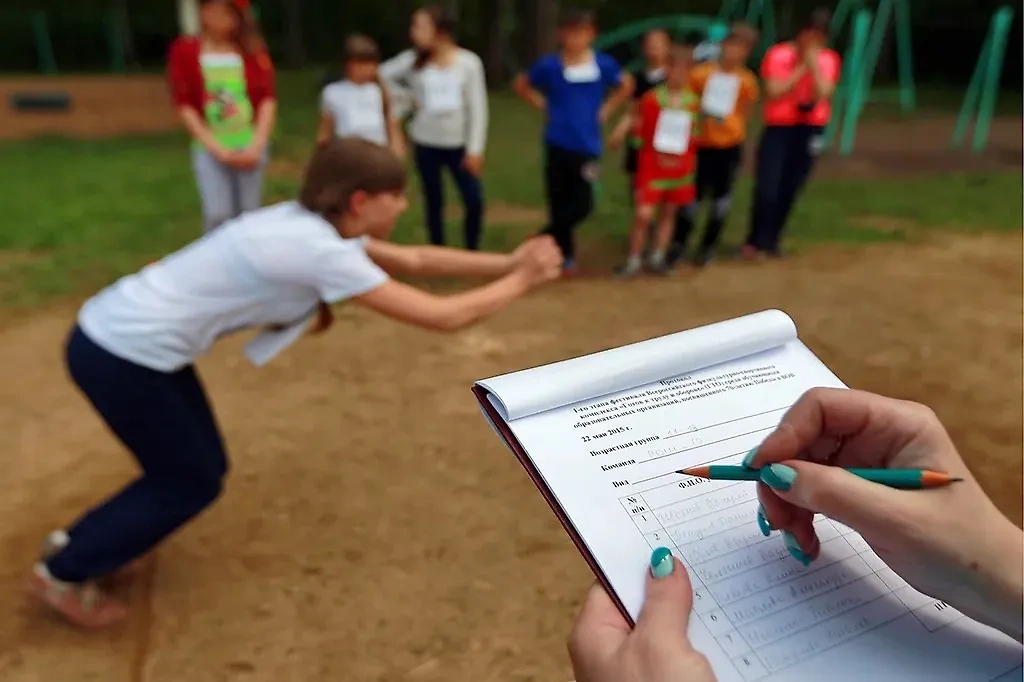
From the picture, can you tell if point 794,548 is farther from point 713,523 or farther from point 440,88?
point 440,88

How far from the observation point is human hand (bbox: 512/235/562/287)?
7.46ft

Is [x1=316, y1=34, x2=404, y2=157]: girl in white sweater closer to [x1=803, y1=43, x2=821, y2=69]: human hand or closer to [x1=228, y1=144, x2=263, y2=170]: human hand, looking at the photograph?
[x1=228, y1=144, x2=263, y2=170]: human hand

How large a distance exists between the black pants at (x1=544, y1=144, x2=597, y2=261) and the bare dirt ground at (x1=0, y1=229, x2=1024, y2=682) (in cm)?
56

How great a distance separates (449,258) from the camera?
8.61 ft

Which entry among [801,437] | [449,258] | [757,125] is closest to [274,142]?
[757,125]

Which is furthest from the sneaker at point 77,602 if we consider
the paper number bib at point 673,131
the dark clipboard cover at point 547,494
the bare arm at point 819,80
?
the bare arm at point 819,80

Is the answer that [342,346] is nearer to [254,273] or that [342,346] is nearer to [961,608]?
[254,273]

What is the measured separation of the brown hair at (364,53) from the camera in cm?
514

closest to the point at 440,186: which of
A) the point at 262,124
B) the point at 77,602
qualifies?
the point at 262,124

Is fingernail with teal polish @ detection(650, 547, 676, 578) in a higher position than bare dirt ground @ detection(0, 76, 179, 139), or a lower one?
higher

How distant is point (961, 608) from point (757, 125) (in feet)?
42.8

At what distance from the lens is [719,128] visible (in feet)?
17.9

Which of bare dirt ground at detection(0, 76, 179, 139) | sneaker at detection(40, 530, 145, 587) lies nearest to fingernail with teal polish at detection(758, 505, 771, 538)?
sneaker at detection(40, 530, 145, 587)

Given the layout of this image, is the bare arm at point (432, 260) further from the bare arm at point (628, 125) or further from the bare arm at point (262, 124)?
the bare arm at point (628, 125)
